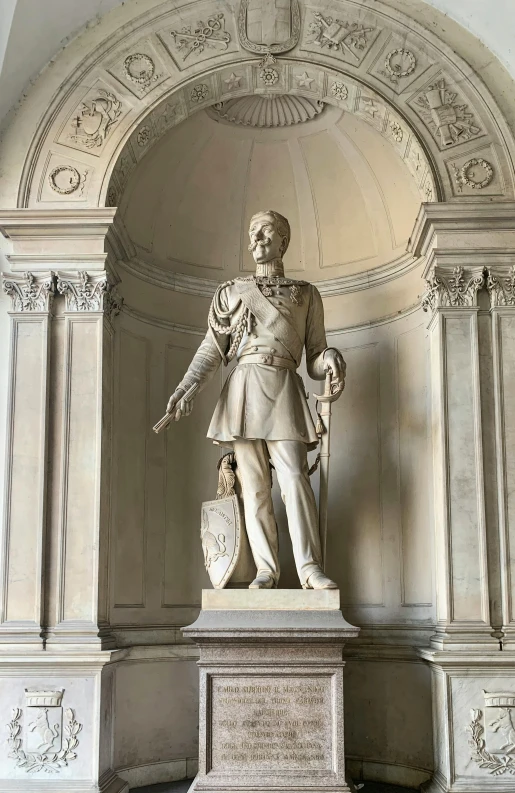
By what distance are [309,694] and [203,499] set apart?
2384 mm

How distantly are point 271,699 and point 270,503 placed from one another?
1240 mm

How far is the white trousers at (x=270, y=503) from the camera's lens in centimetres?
606

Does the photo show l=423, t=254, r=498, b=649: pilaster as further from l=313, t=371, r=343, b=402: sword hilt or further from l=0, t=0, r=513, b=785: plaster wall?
l=313, t=371, r=343, b=402: sword hilt

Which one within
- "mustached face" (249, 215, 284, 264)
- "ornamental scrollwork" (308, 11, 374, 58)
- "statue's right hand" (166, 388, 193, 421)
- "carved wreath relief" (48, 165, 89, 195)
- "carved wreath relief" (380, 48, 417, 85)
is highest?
Answer: "ornamental scrollwork" (308, 11, 374, 58)

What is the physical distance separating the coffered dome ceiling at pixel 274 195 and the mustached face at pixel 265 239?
4.61ft

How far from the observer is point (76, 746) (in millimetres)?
6082

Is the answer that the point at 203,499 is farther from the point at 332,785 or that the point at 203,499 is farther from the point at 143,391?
Result: the point at 332,785

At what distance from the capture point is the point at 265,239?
258 inches

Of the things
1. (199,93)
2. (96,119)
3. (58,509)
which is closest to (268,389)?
(58,509)

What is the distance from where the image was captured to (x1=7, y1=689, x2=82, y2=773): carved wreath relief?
6.07 meters

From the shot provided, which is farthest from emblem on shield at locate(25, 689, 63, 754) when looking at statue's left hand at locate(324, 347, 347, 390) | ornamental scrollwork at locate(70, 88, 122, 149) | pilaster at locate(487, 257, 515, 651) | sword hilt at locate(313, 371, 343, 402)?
ornamental scrollwork at locate(70, 88, 122, 149)

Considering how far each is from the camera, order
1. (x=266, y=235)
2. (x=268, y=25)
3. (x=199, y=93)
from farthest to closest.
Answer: (x=199, y=93) → (x=268, y=25) → (x=266, y=235)

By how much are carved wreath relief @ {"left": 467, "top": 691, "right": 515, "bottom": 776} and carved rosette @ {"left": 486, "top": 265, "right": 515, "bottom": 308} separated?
2.59m

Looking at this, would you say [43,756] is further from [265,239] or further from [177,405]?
[265,239]
